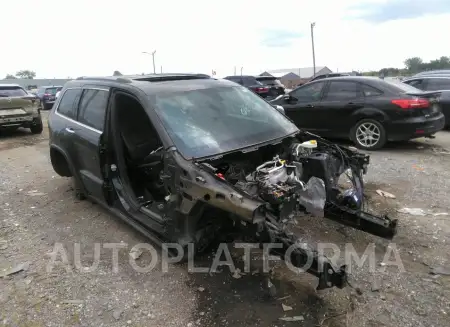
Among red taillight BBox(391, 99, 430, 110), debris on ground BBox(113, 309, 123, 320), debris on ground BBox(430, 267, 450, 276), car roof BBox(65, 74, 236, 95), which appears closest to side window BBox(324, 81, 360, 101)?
red taillight BBox(391, 99, 430, 110)

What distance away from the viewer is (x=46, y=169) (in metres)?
7.23

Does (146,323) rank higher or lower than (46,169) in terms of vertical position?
lower

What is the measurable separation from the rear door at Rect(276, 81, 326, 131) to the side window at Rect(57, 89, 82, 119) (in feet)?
15.4

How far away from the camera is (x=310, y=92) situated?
8617 mm

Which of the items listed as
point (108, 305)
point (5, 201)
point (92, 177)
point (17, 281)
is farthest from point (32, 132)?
point (108, 305)

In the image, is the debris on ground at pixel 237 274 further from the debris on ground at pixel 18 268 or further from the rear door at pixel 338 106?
the rear door at pixel 338 106

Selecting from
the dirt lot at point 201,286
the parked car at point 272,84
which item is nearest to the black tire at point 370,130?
the dirt lot at point 201,286

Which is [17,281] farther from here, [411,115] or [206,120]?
[411,115]

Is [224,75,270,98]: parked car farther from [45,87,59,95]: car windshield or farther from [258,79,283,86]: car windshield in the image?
[45,87,59,95]: car windshield

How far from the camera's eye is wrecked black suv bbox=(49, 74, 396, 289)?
2.80 meters

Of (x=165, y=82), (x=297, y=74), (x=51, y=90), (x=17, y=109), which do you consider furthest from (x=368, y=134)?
(x=297, y=74)

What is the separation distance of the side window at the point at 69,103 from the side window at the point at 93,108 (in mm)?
179

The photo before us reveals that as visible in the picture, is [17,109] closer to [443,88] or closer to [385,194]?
[385,194]

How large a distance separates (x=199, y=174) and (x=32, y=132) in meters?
10.7
